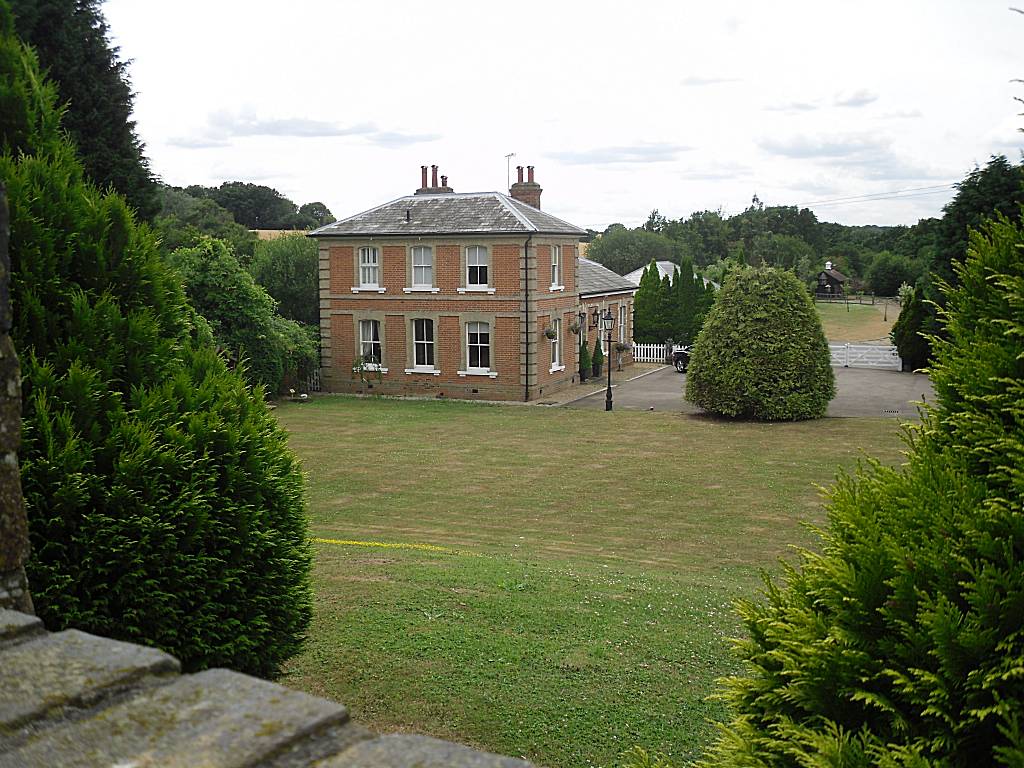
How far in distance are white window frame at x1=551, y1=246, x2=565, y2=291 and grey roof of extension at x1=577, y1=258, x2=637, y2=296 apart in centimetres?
361

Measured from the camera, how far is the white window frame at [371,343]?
38.5 m

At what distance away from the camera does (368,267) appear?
3825cm

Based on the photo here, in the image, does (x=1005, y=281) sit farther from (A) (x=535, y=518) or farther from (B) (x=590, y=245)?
(B) (x=590, y=245)

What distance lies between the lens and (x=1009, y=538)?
3.44 m

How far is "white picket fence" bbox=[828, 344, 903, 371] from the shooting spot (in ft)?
156

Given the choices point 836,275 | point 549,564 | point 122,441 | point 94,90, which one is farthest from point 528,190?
point 836,275

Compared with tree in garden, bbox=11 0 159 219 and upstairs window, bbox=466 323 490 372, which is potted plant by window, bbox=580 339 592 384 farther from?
tree in garden, bbox=11 0 159 219

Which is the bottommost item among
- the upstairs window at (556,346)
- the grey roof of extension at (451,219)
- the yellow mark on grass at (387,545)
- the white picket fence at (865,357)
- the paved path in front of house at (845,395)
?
the yellow mark on grass at (387,545)

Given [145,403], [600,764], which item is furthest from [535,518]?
[145,403]

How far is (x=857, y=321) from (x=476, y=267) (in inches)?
1961

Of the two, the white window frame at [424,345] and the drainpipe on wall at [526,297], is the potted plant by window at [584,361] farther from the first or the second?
the white window frame at [424,345]

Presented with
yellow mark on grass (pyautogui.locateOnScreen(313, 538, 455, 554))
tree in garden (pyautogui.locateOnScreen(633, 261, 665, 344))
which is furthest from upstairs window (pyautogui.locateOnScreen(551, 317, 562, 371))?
yellow mark on grass (pyautogui.locateOnScreen(313, 538, 455, 554))

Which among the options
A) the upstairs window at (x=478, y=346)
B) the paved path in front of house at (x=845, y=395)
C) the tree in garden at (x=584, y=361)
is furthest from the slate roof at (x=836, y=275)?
the upstairs window at (x=478, y=346)

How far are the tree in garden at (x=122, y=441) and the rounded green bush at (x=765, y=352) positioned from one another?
25.7 meters
